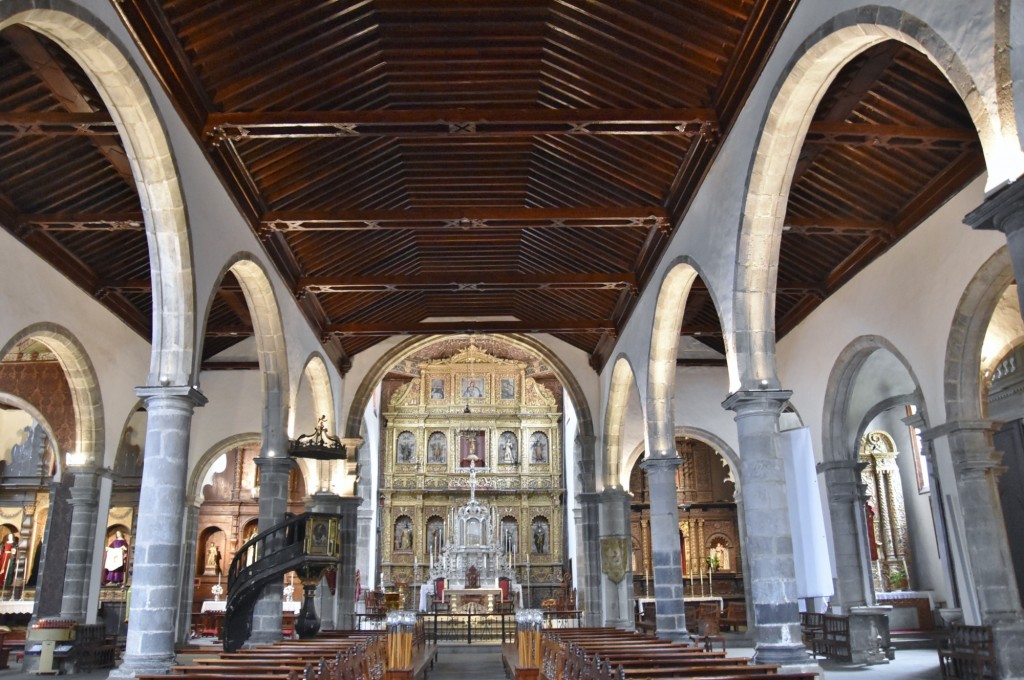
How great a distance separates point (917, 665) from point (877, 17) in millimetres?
9894

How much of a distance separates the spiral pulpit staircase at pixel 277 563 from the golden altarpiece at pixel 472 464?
40.0 ft

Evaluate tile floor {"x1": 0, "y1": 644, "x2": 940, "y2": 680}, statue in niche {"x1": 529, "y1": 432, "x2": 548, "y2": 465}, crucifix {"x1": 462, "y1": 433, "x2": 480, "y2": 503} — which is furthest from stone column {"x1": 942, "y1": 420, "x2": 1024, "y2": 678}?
statue in niche {"x1": 529, "y1": 432, "x2": 548, "y2": 465}

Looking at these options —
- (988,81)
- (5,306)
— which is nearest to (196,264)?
(5,306)

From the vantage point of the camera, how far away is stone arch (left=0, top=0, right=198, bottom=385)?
684cm

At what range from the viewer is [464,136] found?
32.6 feet

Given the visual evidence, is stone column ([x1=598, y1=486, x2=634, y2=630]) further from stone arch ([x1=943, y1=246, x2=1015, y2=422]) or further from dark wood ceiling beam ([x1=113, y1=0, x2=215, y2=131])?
dark wood ceiling beam ([x1=113, y1=0, x2=215, y2=131])

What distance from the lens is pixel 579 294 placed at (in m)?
16.6

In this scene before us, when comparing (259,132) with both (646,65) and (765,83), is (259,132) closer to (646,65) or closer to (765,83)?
(646,65)

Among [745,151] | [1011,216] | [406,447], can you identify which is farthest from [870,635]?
[406,447]

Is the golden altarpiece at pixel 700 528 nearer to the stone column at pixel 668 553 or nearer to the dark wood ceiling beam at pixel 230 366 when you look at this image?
the stone column at pixel 668 553

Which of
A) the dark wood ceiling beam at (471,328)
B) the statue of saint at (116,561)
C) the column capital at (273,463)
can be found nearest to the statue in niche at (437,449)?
the statue of saint at (116,561)

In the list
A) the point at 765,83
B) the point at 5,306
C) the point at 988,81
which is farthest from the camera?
the point at 5,306

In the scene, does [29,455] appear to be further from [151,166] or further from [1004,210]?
[1004,210]

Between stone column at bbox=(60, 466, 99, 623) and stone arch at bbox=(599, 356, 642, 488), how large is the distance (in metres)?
9.33
